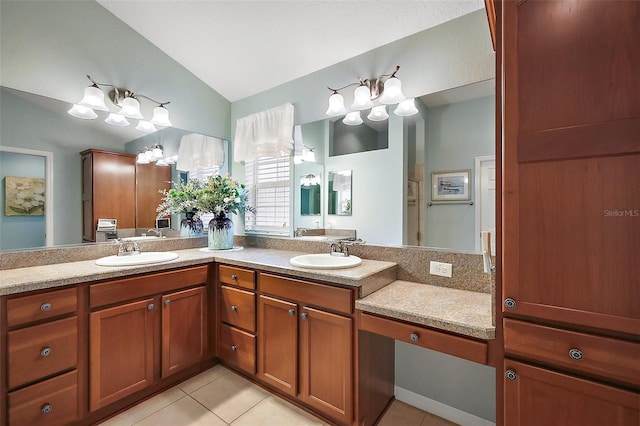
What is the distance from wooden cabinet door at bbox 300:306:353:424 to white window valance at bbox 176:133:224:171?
6.40 ft

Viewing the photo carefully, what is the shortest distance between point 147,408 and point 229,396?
51 centimetres

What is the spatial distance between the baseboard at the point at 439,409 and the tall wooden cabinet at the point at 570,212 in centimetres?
77

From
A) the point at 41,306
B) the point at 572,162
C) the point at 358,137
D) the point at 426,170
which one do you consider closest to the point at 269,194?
the point at 358,137

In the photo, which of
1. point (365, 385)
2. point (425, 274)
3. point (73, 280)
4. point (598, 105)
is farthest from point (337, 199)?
point (73, 280)

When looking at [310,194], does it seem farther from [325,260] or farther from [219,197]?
[219,197]

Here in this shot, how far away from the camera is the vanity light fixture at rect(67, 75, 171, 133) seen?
2.07 meters

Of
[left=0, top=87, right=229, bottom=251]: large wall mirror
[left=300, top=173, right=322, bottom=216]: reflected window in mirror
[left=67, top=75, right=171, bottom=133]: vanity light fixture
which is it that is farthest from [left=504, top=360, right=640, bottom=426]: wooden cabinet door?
[left=67, top=75, right=171, bottom=133]: vanity light fixture

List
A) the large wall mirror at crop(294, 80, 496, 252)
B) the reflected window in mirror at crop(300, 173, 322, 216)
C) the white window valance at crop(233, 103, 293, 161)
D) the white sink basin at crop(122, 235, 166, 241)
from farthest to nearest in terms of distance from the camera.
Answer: the white window valance at crop(233, 103, 293, 161), the reflected window in mirror at crop(300, 173, 322, 216), the white sink basin at crop(122, 235, 166, 241), the large wall mirror at crop(294, 80, 496, 252)

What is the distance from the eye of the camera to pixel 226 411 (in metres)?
1.79

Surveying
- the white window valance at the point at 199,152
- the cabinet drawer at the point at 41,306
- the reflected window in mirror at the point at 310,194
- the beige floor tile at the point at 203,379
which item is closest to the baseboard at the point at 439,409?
the beige floor tile at the point at 203,379

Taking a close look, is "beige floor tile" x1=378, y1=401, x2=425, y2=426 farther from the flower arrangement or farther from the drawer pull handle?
the flower arrangement

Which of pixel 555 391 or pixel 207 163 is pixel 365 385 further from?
pixel 207 163

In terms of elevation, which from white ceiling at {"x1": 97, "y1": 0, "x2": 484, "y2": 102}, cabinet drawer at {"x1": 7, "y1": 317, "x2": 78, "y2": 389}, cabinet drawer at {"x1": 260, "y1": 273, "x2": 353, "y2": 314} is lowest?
cabinet drawer at {"x1": 7, "y1": 317, "x2": 78, "y2": 389}

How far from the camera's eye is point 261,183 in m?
2.90
